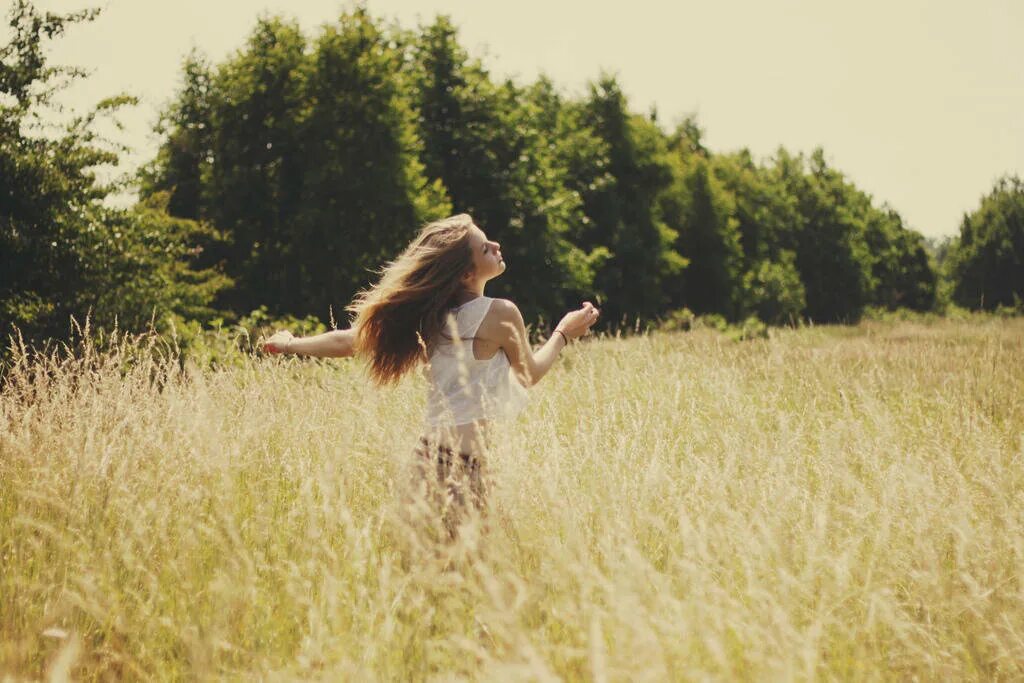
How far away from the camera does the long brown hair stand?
3.40 metres

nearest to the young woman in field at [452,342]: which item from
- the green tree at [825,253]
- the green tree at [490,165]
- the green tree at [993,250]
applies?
the green tree at [490,165]

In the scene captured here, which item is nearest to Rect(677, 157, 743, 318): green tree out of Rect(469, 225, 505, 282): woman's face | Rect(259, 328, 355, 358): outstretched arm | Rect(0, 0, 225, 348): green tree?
Rect(0, 0, 225, 348): green tree

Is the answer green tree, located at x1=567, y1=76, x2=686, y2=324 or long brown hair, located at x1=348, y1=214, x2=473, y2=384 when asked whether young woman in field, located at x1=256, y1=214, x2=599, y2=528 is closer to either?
long brown hair, located at x1=348, y1=214, x2=473, y2=384

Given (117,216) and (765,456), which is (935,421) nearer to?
(765,456)

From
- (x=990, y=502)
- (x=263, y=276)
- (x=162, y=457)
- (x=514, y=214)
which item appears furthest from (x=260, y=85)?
(x=990, y=502)

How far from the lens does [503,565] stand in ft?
8.71

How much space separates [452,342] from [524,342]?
0.33 m

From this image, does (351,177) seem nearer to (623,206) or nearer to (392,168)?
(392,168)

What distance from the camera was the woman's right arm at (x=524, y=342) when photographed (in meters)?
3.26

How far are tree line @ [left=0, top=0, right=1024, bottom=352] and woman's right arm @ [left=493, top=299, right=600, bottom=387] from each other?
238cm

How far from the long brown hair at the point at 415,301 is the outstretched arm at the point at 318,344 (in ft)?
0.29

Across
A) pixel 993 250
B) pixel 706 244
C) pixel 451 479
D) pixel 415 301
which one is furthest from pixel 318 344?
pixel 993 250

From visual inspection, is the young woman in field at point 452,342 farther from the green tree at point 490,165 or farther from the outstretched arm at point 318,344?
the green tree at point 490,165

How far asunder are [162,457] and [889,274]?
6482 cm
